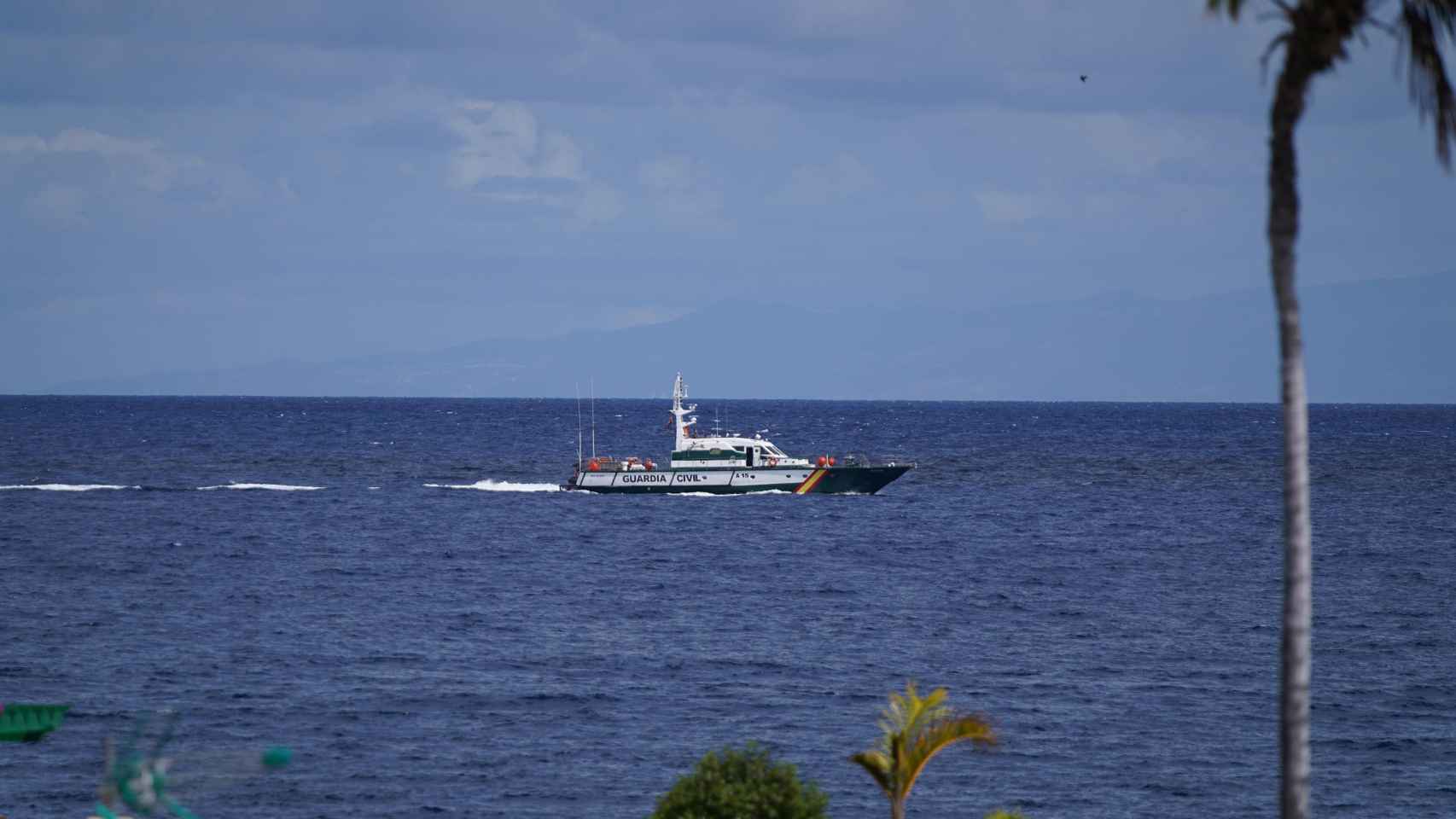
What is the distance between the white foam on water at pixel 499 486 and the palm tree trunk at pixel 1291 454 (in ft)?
331

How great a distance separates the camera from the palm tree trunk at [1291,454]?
13.6 meters

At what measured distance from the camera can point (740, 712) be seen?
39594mm

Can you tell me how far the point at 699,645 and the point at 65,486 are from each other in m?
73.5

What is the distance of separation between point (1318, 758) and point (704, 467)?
65.1 metres

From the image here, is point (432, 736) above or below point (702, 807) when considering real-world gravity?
below

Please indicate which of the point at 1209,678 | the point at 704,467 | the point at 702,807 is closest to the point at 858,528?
the point at 704,467

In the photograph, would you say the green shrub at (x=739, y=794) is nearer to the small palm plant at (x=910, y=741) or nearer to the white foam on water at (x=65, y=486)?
the small palm plant at (x=910, y=741)

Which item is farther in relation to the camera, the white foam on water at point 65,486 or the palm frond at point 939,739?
Answer: the white foam on water at point 65,486

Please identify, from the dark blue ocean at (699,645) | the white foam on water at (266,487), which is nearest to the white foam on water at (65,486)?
the dark blue ocean at (699,645)

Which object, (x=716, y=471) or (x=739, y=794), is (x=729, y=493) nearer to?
(x=716, y=471)

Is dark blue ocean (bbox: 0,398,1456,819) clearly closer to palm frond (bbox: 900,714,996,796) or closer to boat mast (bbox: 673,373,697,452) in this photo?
boat mast (bbox: 673,373,697,452)

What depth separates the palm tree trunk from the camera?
44.5 ft

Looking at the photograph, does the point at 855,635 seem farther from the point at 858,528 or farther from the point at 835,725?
the point at 858,528

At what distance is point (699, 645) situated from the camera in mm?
49594
